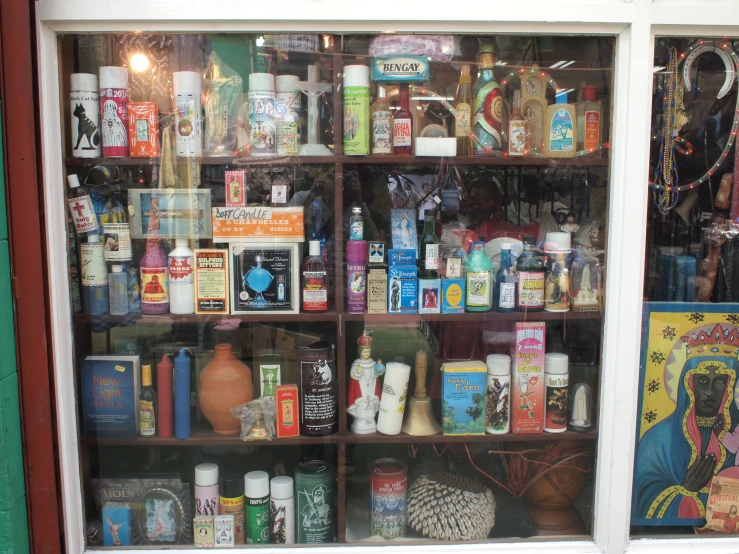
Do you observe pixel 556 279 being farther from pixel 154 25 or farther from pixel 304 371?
pixel 154 25

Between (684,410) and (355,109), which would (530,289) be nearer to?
(684,410)

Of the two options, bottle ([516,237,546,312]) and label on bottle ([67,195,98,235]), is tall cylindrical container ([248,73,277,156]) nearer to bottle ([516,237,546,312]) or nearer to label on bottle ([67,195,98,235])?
label on bottle ([67,195,98,235])

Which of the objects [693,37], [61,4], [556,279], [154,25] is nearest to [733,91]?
[693,37]

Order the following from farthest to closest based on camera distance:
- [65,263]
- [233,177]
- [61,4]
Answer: [233,177] < [65,263] < [61,4]

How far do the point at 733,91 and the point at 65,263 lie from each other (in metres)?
2.14

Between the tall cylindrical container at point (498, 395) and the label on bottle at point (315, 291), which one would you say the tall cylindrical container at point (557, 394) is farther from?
the label on bottle at point (315, 291)

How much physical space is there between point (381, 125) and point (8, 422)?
54.6 inches

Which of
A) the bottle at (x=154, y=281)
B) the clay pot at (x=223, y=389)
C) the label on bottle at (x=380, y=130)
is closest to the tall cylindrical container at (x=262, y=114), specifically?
the label on bottle at (x=380, y=130)

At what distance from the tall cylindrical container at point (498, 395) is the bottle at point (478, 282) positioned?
20 cm

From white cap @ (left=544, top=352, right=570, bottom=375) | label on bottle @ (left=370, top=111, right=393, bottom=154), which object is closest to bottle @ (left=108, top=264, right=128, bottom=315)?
label on bottle @ (left=370, top=111, right=393, bottom=154)

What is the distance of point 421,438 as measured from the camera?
204cm

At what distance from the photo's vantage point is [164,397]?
2021 millimetres

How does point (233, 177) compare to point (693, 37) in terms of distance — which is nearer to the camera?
point (693, 37)

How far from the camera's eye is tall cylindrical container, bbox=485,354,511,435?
2.04 meters
